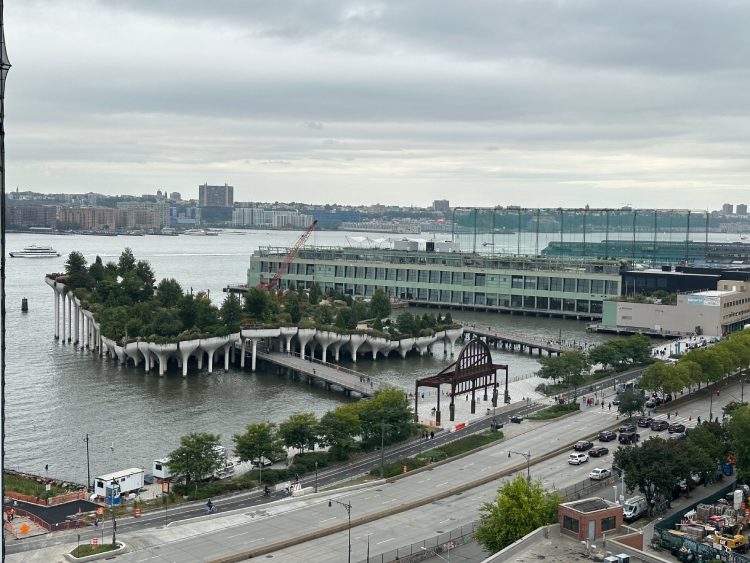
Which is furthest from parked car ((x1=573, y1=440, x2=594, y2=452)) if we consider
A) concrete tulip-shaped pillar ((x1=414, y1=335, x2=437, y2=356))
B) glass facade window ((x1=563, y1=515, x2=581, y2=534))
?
concrete tulip-shaped pillar ((x1=414, y1=335, x2=437, y2=356))

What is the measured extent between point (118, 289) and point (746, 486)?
69732mm

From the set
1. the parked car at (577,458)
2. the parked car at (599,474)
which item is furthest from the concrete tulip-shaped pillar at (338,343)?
the parked car at (599,474)

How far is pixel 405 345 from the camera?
3479 inches

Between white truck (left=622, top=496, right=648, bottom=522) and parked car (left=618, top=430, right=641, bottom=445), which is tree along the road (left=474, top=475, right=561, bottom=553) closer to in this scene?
white truck (left=622, top=496, right=648, bottom=522)

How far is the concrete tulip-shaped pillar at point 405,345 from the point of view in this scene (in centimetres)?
8806

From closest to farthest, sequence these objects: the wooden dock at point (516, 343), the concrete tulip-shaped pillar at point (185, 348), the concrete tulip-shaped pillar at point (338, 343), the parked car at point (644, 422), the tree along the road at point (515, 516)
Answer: the tree along the road at point (515, 516) → the parked car at point (644, 422) → the concrete tulip-shaped pillar at point (185, 348) → the concrete tulip-shaped pillar at point (338, 343) → the wooden dock at point (516, 343)

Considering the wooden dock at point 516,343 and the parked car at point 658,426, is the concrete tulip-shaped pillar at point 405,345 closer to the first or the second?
the wooden dock at point 516,343

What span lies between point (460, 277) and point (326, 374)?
5841 cm

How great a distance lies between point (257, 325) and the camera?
278 ft

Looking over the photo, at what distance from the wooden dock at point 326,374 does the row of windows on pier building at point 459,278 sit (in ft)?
165

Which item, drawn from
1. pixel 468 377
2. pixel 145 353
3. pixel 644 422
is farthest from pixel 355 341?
pixel 644 422

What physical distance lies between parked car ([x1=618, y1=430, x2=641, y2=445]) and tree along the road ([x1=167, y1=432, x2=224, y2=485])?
74.7 ft

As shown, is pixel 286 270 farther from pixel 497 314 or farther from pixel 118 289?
pixel 118 289

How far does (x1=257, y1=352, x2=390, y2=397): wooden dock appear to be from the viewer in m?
71.2
